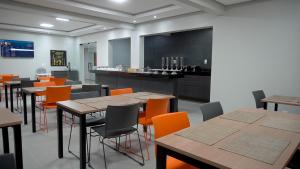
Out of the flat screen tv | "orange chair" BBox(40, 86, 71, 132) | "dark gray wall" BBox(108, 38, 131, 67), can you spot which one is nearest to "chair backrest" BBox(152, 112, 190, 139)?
"orange chair" BBox(40, 86, 71, 132)

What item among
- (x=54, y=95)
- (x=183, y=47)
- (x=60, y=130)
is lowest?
(x=60, y=130)

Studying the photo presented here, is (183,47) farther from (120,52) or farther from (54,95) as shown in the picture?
(54,95)

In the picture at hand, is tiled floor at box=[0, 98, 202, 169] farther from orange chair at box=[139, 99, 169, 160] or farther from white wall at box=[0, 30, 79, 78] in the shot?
white wall at box=[0, 30, 79, 78]

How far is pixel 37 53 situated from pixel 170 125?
9788 mm

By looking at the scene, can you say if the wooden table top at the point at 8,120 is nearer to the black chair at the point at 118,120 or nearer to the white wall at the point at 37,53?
the black chair at the point at 118,120

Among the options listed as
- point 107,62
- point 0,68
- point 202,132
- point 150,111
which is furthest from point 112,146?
point 0,68

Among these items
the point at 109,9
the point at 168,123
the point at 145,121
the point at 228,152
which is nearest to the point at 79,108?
the point at 145,121

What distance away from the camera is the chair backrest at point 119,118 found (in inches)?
87.5

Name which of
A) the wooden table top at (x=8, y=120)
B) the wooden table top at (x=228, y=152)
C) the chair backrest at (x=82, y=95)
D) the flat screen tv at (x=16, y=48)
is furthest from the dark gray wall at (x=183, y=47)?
the wooden table top at (x=8, y=120)

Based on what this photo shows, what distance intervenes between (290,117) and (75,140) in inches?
117

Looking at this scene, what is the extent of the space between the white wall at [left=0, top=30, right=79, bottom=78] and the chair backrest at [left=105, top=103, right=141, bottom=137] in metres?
8.77

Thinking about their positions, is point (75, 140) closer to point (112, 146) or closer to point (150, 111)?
point (112, 146)

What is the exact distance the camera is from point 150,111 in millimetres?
2771

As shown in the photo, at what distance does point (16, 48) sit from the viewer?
29.3 ft
